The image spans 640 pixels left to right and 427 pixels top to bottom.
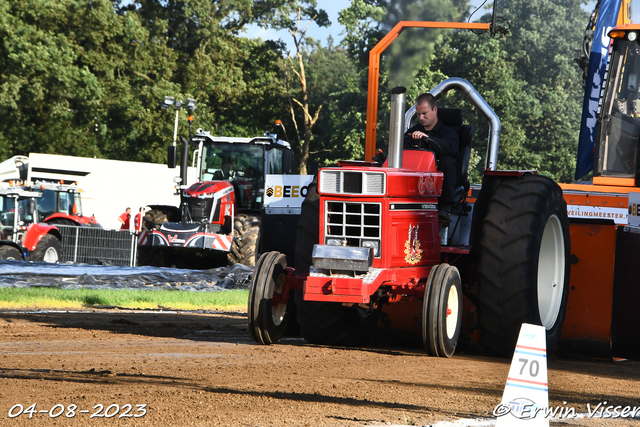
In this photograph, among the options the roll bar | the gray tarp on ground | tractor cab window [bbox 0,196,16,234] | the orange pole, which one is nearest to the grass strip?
the gray tarp on ground

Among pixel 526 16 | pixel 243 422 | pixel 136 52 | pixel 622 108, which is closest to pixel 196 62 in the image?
pixel 136 52

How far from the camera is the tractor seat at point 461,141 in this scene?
749 cm

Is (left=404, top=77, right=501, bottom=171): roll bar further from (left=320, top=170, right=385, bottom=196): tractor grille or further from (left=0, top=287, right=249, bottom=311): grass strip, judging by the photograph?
(left=0, top=287, right=249, bottom=311): grass strip

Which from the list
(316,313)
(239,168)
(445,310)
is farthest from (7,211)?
(445,310)

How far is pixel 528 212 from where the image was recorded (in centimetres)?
681

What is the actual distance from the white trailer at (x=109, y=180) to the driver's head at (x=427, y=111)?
2354 cm

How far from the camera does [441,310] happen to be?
21.0ft

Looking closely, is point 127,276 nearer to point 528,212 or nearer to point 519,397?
Result: point 528,212

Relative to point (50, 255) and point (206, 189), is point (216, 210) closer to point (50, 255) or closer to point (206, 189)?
point (206, 189)

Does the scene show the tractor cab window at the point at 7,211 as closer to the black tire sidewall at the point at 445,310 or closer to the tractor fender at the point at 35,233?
the tractor fender at the point at 35,233

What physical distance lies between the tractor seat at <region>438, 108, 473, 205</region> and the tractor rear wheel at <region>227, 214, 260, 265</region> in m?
11.5

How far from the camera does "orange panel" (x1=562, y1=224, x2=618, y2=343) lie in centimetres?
754

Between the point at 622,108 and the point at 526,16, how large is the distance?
1326 inches

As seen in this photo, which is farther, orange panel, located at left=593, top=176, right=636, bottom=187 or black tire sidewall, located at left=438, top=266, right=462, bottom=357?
orange panel, located at left=593, top=176, right=636, bottom=187
